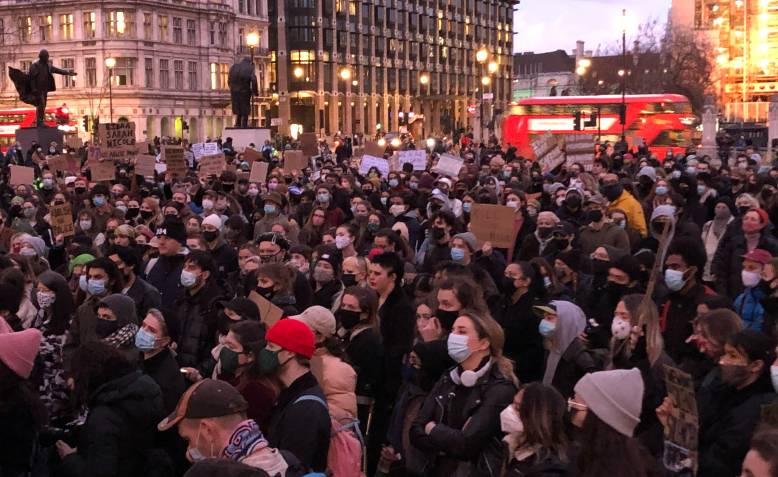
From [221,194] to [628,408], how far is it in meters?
10.6

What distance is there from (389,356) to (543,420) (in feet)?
8.19

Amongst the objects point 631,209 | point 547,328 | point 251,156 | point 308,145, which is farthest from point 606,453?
point 308,145

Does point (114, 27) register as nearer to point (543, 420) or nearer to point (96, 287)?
point (96, 287)

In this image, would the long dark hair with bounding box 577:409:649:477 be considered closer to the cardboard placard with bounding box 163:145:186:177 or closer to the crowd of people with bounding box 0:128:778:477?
the crowd of people with bounding box 0:128:778:477

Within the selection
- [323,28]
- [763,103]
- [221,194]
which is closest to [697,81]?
[763,103]

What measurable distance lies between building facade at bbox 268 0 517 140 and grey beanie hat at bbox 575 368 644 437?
77.4m

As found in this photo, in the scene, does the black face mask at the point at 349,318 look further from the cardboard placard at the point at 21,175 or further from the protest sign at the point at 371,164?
the protest sign at the point at 371,164

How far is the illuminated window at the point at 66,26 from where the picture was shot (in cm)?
7623

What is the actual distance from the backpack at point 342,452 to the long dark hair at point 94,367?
3.03 ft

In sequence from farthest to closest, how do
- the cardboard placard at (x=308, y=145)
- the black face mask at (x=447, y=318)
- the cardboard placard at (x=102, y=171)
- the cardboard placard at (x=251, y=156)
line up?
1. the cardboard placard at (x=308, y=145)
2. the cardboard placard at (x=251, y=156)
3. the cardboard placard at (x=102, y=171)
4. the black face mask at (x=447, y=318)

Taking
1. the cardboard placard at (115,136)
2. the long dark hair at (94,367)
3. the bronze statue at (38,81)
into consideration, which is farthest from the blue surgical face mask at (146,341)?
the bronze statue at (38,81)

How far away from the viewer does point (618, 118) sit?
41.1 metres

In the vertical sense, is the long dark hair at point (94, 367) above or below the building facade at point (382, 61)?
below

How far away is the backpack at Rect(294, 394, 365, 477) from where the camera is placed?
525cm
